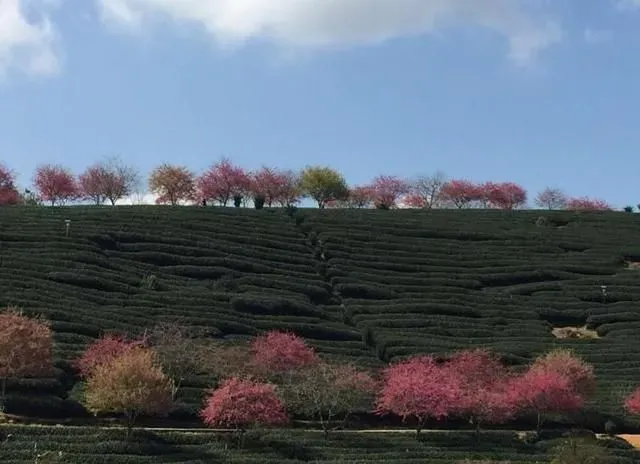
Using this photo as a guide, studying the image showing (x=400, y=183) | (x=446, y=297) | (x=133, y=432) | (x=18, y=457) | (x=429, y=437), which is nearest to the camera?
(x=18, y=457)

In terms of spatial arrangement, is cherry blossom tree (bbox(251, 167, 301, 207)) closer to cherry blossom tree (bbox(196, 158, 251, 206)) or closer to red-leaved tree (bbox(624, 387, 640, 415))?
cherry blossom tree (bbox(196, 158, 251, 206))

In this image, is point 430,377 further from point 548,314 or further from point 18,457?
point 548,314

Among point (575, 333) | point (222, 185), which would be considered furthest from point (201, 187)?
point (575, 333)

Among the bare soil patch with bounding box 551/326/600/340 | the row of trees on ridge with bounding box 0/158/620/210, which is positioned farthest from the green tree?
the bare soil patch with bounding box 551/326/600/340

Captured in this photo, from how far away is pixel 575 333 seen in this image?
57.6 meters

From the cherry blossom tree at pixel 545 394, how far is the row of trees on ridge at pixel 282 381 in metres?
0.04

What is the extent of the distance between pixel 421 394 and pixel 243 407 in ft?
27.0

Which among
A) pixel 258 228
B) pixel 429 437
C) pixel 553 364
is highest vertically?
pixel 258 228

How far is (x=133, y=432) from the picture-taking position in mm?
34000

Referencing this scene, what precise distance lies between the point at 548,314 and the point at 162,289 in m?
25.4

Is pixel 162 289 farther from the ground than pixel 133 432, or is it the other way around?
pixel 162 289

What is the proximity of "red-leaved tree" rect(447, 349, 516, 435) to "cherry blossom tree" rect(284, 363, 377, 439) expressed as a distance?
4281mm

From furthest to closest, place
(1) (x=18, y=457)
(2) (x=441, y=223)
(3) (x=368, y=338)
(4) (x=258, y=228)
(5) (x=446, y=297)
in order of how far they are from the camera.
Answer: (2) (x=441, y=223) → (4) (x=258, y=228) → (5) (x=446, y=297) → (3) (x=368, y=338) → (1) (x=18, y=457)

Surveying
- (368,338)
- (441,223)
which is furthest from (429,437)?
(441,223)
